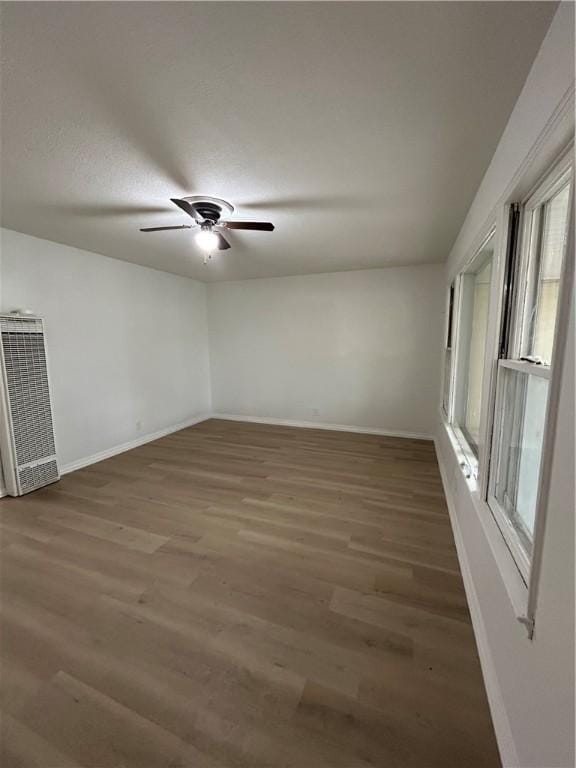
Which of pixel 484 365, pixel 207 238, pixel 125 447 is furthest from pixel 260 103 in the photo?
pixel 125 447

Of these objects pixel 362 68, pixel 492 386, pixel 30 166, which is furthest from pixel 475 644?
pixel 30 166

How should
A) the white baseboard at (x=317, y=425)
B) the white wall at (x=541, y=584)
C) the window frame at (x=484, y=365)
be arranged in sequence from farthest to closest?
the white baseboard at (x=317, y=425) → the window frame at (x=484, y=365) → the white wall at (x=541, y=584)

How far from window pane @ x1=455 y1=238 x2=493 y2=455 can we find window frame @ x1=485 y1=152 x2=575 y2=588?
0.90 metres

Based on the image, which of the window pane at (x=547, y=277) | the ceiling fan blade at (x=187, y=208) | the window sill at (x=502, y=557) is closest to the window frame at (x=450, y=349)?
the window sill at (x=502, y=557)

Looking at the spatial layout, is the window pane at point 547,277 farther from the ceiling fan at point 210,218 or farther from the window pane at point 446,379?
the window pane at point 446,379

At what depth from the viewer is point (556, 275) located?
117cm

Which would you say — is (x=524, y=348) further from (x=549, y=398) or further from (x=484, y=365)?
(x=549, y=398)

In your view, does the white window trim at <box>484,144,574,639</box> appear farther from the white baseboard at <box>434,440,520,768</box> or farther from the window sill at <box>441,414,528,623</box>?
the white baseboard at <box>434,440,520,768</box>

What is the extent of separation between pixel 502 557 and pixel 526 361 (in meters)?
0.80

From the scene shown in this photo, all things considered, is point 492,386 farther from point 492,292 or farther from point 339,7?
point 339,7

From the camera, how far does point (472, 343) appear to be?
2.78m

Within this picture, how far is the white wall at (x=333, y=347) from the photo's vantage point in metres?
4.30

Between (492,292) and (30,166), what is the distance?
2688 mm

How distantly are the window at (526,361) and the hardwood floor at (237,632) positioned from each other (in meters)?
0.68
